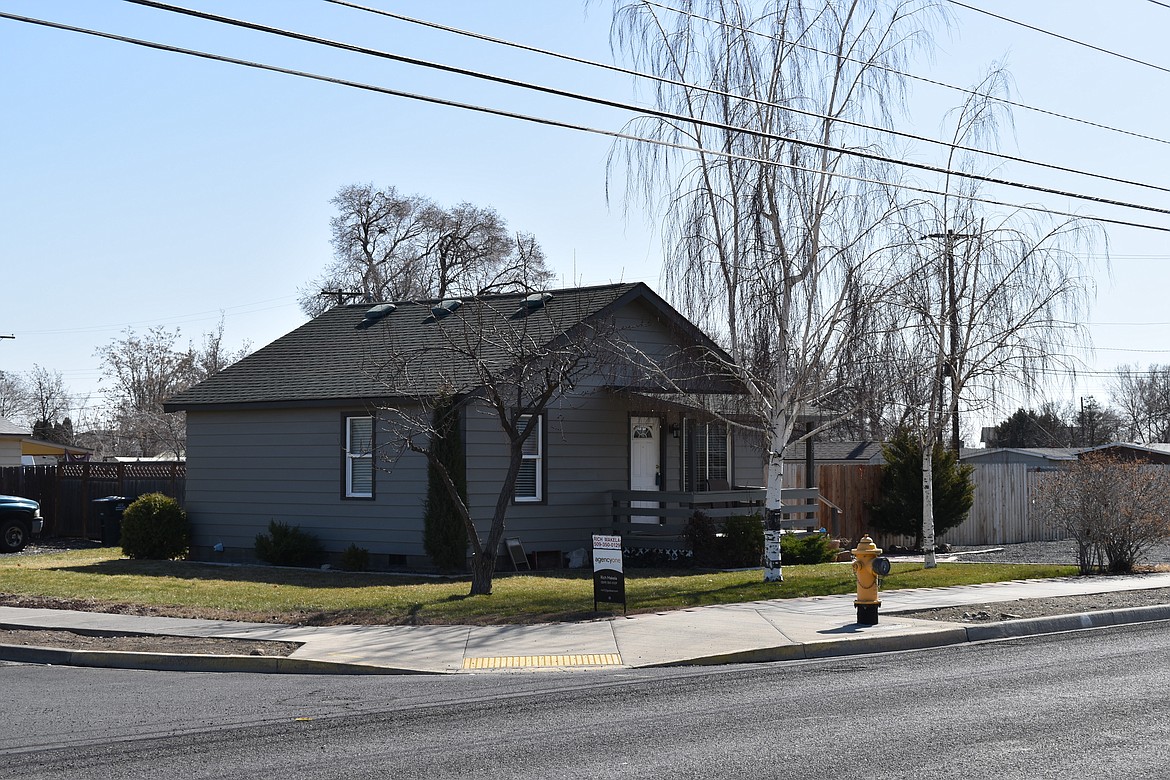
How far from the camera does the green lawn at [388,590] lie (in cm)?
1536

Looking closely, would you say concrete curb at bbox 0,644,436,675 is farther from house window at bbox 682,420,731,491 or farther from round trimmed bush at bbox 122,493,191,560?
house window at bbox 682,420,731,491

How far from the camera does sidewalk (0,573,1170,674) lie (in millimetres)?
12023

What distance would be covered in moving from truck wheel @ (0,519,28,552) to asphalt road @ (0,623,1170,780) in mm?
18416

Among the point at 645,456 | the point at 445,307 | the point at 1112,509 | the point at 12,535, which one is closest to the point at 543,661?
Answer: the point at 645,456

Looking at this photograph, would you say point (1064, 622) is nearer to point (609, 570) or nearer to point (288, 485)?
point (609, 570)

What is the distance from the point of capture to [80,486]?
3120 centimetres

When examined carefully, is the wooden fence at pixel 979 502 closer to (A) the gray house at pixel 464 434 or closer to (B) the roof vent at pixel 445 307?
(A) the gray house at pixel 464 434

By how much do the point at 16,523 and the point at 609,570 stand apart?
19.8 metres

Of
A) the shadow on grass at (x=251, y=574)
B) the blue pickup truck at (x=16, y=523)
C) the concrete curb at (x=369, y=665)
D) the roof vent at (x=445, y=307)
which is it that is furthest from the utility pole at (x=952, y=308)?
the blue pickup truck at (x=16, y=523)

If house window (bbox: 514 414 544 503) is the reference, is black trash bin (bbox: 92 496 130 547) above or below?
below

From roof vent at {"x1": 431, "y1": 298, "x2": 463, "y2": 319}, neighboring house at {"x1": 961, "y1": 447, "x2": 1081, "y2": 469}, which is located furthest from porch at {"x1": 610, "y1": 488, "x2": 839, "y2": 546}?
neighboring house at {"x1": 961, "y1": 447, "x2": 1081, "y2": 469}

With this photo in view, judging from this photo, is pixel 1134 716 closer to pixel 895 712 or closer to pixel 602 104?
pixel 895 712

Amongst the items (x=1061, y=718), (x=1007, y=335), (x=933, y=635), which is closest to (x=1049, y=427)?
(x=1007, y=335)

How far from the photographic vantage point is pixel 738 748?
7.89m
